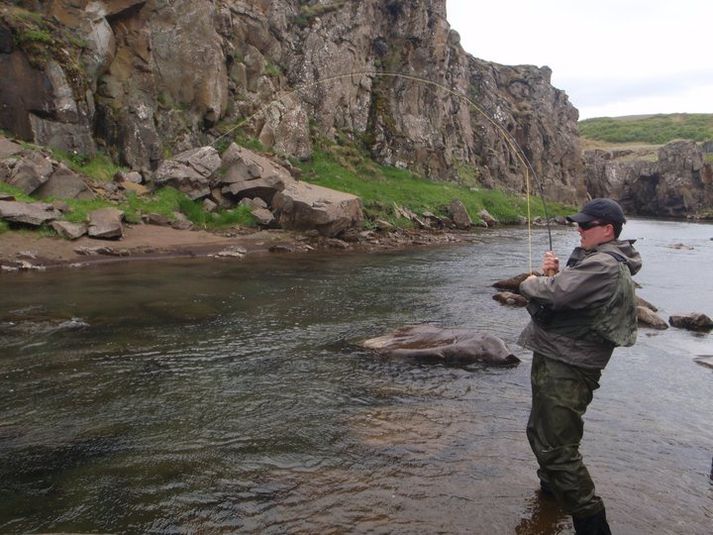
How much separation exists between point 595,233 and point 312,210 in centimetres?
2229

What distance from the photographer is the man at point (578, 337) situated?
4.41 m

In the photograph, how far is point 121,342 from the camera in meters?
9.93

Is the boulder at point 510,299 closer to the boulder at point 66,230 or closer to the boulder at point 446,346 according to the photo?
the boulder at point 446,346

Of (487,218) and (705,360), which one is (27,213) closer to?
(705,360)

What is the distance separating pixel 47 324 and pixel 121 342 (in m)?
1.93

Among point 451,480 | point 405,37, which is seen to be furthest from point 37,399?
point 405,37

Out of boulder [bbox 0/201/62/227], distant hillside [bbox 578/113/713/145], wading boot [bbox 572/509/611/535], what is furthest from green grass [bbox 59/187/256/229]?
distant hillside [bbox 578/113/713/145]

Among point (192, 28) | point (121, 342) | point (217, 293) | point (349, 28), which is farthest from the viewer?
point (349, 28)

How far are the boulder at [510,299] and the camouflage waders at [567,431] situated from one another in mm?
10659

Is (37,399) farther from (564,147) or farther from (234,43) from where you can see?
(564,147)

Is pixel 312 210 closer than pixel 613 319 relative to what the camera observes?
No

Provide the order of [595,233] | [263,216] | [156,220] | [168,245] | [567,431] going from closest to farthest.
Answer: [567,431] < [595,233] < [168,245] < [156,220] < [263,216]

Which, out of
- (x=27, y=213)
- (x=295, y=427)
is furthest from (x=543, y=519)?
(x=27, y=213)

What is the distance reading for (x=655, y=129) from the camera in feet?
494
